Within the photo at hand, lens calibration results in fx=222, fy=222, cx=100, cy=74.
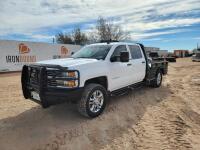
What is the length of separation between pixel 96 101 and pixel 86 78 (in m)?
0.74

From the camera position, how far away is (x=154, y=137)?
15.0 ft

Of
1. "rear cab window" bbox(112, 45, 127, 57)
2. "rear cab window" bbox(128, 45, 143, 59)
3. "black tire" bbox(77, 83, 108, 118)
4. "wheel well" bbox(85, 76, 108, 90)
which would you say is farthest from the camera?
"rear cab window" bbox(128, 45, 143, 59)

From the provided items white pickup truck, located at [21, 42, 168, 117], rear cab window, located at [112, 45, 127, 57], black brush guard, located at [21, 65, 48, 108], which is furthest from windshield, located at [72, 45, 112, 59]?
black brush guard, located at [21, 65, 48, 108]

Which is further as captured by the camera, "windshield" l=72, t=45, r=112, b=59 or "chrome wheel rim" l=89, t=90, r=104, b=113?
"windshield" l=72, t=45, r=112, b=59

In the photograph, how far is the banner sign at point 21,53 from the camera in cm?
1823

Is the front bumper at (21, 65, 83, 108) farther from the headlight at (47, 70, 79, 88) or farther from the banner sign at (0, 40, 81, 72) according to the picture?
the banner sign at (0, 40, 81, 72)

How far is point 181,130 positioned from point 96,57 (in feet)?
9.59

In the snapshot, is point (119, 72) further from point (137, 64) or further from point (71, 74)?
point (71, 74)

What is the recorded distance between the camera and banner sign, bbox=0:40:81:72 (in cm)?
1823

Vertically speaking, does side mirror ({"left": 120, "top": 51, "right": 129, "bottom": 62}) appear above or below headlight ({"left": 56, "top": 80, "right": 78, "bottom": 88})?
above

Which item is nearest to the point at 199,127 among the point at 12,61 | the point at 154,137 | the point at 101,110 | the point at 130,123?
the point at 154,137

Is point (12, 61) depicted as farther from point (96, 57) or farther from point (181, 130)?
point (181, 130)

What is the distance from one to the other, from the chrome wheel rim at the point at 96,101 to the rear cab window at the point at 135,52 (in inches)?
90.3

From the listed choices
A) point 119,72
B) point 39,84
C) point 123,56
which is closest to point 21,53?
point 119,72
